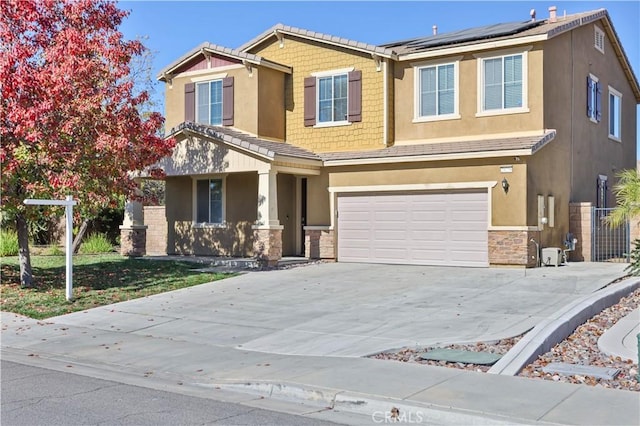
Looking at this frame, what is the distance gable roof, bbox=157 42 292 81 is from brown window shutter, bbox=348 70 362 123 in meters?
2.51

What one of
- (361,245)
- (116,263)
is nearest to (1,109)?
(116,263)

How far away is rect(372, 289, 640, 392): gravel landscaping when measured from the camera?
782cm

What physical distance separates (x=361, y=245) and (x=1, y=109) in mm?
10260

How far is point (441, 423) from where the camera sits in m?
6.56

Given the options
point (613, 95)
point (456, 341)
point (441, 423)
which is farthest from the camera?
point (613, 95)

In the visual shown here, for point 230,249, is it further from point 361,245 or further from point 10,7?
point 10,7

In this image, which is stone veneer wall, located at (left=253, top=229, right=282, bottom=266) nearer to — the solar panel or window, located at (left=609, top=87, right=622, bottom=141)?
the solar panel

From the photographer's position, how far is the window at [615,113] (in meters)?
25.0

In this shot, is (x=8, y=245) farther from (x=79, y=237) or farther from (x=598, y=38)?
(x=598, y=38)

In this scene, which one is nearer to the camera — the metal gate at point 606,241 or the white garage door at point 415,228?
the white garage door at point 415,228

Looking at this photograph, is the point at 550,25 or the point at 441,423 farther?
the point at 550,25

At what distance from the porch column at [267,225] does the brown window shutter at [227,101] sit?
4010 millimetres

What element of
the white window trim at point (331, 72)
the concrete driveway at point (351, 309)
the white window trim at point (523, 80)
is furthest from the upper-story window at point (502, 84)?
the concrete driveway at point (351, 309)

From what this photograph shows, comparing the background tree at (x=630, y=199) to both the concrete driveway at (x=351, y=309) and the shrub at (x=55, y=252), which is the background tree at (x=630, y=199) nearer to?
the concrete driveway at (x=351, y=309)
